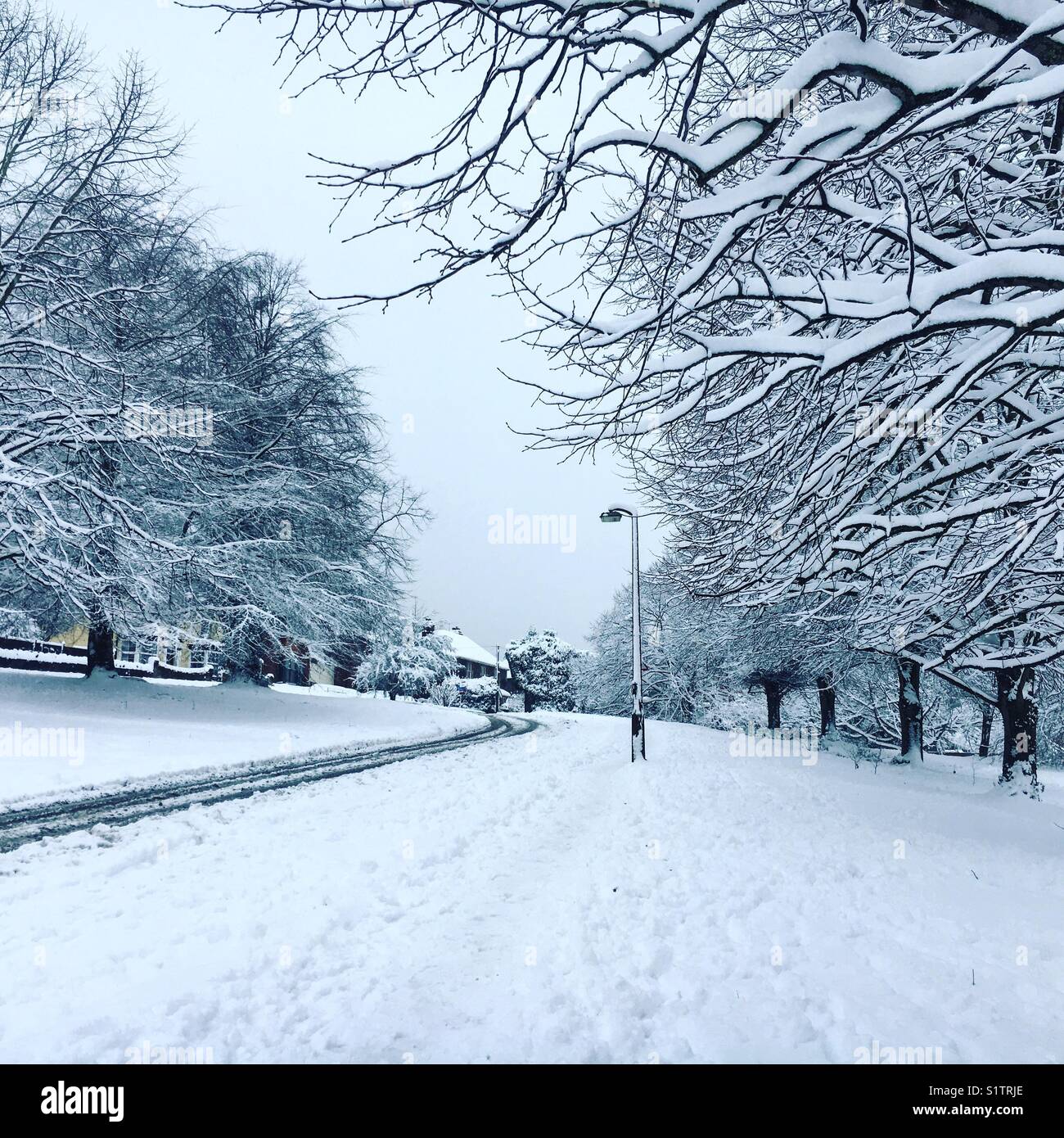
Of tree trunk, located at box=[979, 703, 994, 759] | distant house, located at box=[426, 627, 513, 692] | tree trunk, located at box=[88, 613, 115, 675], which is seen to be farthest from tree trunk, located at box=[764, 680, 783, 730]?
distant house, located at box=[426, 627, 513, 692]

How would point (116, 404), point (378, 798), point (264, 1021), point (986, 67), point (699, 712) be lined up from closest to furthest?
point (986, 67)
point (264, 1021)
point (378, 798)
point (116, 404)
point (699, 712)

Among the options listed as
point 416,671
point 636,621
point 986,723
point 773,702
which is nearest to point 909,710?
point 986,723

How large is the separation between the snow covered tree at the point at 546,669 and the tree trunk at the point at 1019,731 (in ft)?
147

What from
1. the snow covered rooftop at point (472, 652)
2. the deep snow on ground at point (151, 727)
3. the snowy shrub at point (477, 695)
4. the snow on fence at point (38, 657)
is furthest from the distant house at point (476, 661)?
the deep snow on ground at point (151, 727)

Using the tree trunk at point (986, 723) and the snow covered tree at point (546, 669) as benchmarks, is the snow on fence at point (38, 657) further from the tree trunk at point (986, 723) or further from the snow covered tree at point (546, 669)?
the snow covered tree at point (546, 669)

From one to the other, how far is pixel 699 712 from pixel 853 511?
35.2 m

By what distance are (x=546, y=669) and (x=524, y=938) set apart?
54.5m

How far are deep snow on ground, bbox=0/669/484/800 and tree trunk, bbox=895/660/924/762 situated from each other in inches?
512

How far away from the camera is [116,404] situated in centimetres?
1180

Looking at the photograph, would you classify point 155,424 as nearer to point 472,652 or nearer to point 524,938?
point 524,938

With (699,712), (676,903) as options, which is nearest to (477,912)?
(676,903)

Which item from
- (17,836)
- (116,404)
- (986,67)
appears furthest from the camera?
(116,404)
